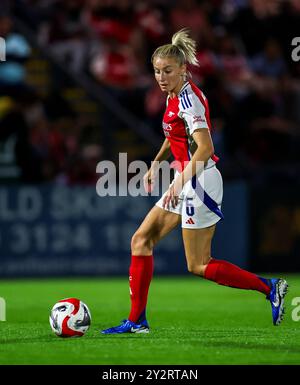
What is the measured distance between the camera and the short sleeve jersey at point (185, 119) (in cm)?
754

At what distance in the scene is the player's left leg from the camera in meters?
7.66

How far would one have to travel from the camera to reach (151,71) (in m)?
15.8

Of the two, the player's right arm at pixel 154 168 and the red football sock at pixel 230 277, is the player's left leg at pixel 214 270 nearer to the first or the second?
the red football sock at pixel 230 277

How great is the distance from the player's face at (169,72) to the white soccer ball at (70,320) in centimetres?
175

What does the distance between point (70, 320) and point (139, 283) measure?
62cm

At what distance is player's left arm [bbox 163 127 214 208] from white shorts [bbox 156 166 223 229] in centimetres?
23

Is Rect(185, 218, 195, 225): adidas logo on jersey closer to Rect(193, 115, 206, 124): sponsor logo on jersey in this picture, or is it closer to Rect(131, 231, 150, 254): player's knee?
Rect(131, 231, 150, 254): player's knee

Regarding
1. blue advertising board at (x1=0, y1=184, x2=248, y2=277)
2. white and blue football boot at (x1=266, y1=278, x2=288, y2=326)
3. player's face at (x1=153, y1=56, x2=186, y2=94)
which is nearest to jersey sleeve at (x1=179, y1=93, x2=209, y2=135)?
player's face at (x1=153, y1=56, x2=186, y2=94)

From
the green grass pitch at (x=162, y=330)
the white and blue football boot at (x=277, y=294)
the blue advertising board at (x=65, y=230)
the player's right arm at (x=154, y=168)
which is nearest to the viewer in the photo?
the green grass pitch at (x=162, y=330)

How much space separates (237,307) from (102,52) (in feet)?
20.6

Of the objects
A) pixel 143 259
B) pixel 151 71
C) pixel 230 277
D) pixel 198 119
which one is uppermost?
pixel 151 71

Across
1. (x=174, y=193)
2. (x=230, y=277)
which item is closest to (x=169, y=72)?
(x=174, y=193)

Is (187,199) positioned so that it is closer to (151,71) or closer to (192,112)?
(192,112)

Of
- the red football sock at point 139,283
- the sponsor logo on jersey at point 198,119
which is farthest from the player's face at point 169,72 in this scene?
the red football sock at point 139,283
